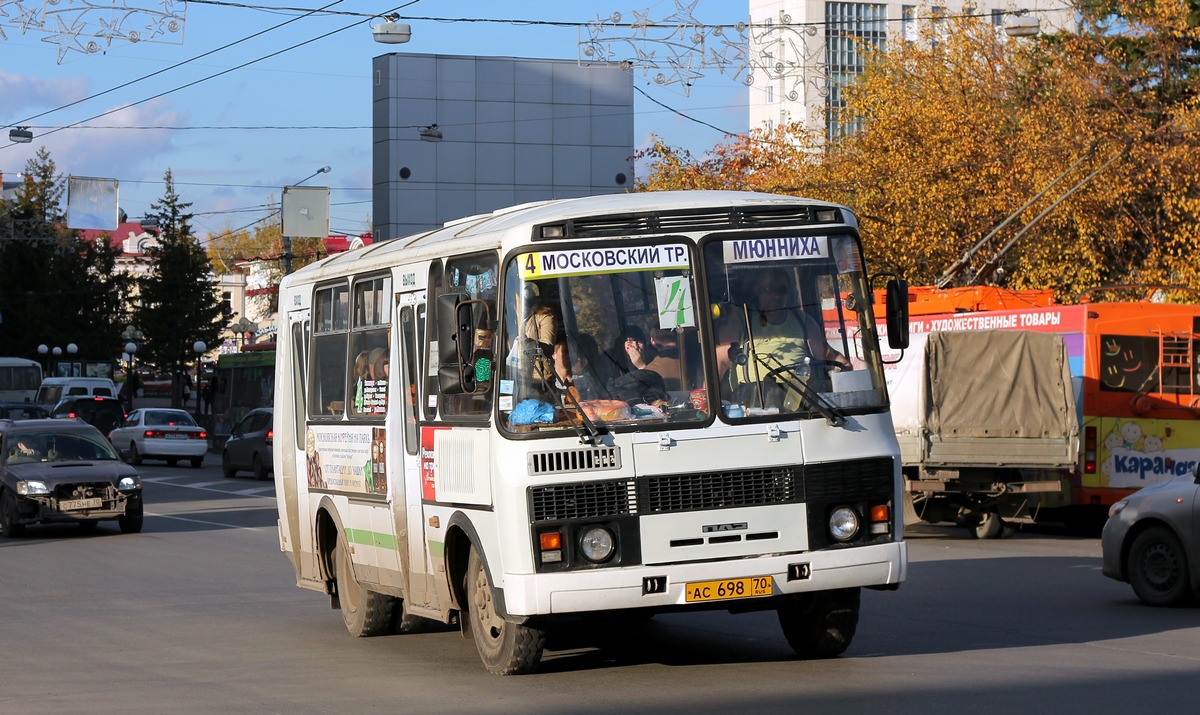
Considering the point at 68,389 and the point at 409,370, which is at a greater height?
the point at 68,389

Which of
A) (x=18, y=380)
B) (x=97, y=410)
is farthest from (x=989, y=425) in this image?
(x=18, y=380)

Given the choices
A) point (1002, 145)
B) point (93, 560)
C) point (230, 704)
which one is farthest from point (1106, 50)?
point (230, 704)

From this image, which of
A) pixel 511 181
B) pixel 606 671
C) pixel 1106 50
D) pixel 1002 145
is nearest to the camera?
pixel 606 671

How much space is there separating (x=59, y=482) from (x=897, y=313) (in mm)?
16192

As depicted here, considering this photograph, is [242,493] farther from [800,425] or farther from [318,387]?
[800,425]

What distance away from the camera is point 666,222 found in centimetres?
990

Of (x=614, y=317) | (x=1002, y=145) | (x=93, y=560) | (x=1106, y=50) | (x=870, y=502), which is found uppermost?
(x=1106, y=50)

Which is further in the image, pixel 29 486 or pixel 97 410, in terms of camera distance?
pixel 97 410

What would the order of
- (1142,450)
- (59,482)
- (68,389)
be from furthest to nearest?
(68,389), (59,482), (1142,450)

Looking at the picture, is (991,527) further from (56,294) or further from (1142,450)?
(56,294)

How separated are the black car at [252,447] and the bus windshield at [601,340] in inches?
1185

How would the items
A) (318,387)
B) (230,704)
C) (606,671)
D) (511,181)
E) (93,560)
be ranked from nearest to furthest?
(230,704), (606,671), (318,387), (93,560), (511,181)

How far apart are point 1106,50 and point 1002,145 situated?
5438 mm

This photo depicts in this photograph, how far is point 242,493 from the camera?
115ft
